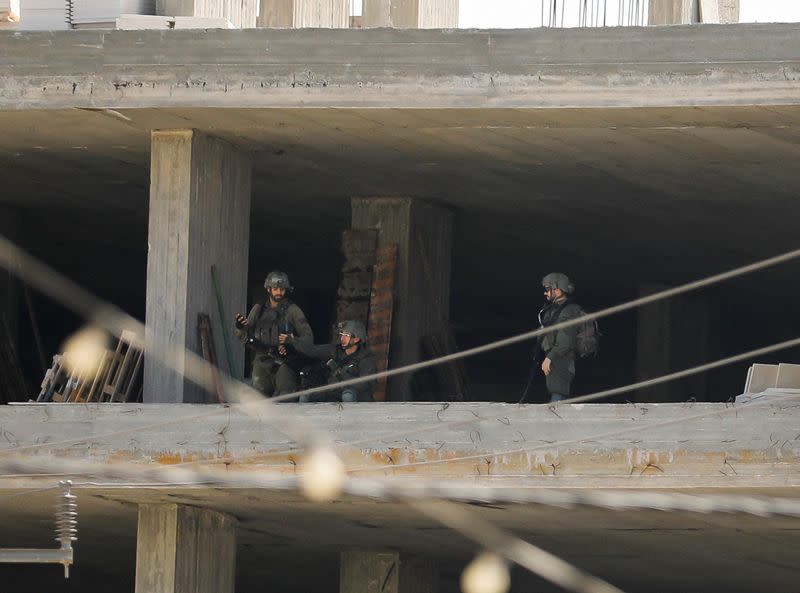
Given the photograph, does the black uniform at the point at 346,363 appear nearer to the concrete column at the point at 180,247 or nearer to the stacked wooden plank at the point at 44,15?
the concrete column at the point at 180,247

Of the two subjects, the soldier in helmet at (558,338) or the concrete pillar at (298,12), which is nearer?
the soldier in helmet at (558,338)

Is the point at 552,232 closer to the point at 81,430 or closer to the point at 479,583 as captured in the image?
the point at 479,583

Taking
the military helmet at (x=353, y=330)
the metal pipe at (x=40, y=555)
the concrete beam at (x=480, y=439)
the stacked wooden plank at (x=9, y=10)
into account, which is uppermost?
the stacked wooden plank at (x=9, y=10)

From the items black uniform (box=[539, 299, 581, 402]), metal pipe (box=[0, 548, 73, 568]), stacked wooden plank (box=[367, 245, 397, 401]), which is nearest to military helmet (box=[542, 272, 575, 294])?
black uniform (box=[539, 299, 581, 402])

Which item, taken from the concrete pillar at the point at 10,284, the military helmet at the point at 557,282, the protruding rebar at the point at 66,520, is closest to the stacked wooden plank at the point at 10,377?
the concrete pillar at the point at 10,284

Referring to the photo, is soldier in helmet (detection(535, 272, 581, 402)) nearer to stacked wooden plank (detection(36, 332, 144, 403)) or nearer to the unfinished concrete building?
the unfinished concrete building

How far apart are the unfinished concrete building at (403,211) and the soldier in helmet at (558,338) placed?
120 centimetres

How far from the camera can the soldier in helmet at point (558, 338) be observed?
15.4 metres

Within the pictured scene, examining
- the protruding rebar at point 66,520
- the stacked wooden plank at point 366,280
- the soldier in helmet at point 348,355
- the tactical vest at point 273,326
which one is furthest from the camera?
the stacked wooden plank at point 366,280

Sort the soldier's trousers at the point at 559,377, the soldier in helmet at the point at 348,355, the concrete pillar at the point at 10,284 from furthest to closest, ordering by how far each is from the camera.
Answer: the concrete pillar at the point at 10,284
the soldier in helmet at the point at 348,355
the soldier's trousers at the point at 559,377

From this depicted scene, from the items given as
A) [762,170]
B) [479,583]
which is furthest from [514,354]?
[762,170]

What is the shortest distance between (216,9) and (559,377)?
4.96 meters

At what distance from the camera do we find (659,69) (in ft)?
47.3

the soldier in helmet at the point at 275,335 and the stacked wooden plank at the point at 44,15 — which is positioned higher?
the stacked wooden plank at the point at 44,15
